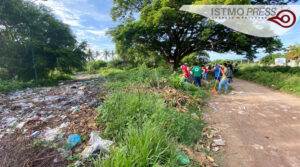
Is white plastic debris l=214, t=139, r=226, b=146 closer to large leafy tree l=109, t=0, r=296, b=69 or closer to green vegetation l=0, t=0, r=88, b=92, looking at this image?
large leafy tree l=109, t=0, r=296, b=69

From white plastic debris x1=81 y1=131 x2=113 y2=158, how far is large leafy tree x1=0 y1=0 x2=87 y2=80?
31.7ft

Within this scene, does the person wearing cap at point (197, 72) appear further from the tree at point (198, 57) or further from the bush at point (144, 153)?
the tree at point (198, 57)

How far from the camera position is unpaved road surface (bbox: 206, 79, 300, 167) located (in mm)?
1652

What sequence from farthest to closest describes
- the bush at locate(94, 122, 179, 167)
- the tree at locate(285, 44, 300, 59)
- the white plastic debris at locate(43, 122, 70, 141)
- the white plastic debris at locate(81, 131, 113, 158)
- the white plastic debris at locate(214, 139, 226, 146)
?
1. the tree at locate(285, 44, 300, 59)
2. the white plastic debris at locate(214, 139, 226, 146)
3. the white plastic debris at locate(43, 122, 70, 141)
4. the white plastic debris at locate(81, 131, 113, 158)
5. the bush at locate(94, 122, 179, 167)

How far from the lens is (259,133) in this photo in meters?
2.25

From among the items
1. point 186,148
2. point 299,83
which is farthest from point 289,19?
point 186,148

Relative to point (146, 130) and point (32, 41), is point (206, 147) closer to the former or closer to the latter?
point (146, 130)

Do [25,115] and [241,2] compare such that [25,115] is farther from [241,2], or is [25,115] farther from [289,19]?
[289,19]

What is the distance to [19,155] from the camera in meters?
1.45

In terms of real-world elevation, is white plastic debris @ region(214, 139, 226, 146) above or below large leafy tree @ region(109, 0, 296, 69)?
below

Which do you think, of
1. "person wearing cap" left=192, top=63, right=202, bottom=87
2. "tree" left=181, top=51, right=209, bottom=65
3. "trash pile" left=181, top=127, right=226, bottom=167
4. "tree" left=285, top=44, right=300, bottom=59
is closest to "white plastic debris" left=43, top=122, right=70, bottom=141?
"trash pile" left=181, top=127, right=226, bottom=167

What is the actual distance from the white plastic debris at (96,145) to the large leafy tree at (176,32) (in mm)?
7535

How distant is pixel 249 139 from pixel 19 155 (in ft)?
11.4

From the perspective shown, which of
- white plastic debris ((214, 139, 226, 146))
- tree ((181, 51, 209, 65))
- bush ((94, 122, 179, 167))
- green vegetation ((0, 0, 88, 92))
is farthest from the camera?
tree ((181, 51, 209, 65))
